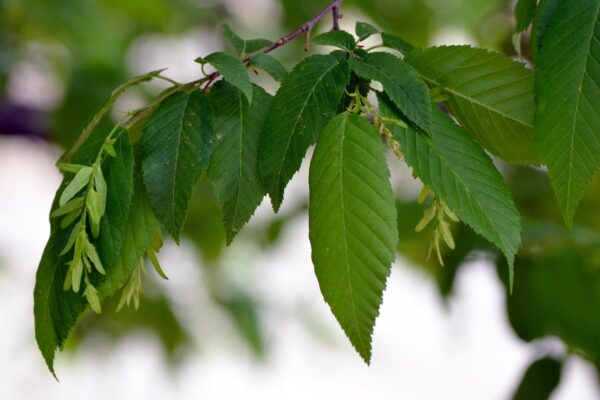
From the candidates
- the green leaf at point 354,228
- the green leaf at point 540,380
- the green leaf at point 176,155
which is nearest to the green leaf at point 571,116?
the green leaf at point 354,228

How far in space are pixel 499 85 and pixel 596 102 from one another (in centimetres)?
7

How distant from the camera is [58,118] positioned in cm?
178

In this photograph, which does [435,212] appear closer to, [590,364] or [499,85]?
[499,85]

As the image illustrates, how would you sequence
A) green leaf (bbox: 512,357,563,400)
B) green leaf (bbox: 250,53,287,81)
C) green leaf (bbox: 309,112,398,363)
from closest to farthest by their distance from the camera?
green leaf (bbox: 309,112,398,363) → green leaf (bbox: 250,53,287,81) → green leaf (bbox: 512,357,563,400)

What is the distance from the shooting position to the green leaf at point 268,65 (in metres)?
0.63

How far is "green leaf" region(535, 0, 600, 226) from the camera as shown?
545 millimetres

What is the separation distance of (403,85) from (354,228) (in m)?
0.10

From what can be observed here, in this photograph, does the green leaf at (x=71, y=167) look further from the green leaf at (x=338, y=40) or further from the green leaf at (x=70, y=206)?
the green leaf at (x=338, y=40)

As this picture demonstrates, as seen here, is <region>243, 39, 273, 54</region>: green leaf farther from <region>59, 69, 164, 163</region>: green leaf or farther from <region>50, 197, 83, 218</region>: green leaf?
<region>50, 197, 83, 218</region>: green leaf

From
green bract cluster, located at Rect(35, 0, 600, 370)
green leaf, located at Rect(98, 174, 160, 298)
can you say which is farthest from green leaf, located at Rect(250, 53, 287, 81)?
green leaf, located at Rect(98, 174, 160, 298)

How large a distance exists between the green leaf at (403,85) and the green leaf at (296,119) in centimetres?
2

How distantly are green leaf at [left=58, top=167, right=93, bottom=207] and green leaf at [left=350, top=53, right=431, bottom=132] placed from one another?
0.18m

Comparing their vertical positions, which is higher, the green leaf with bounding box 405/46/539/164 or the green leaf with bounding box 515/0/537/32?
the green leaf with bounding box 515/0/537/32

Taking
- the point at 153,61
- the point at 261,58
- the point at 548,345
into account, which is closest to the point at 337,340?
the point at 153,61
